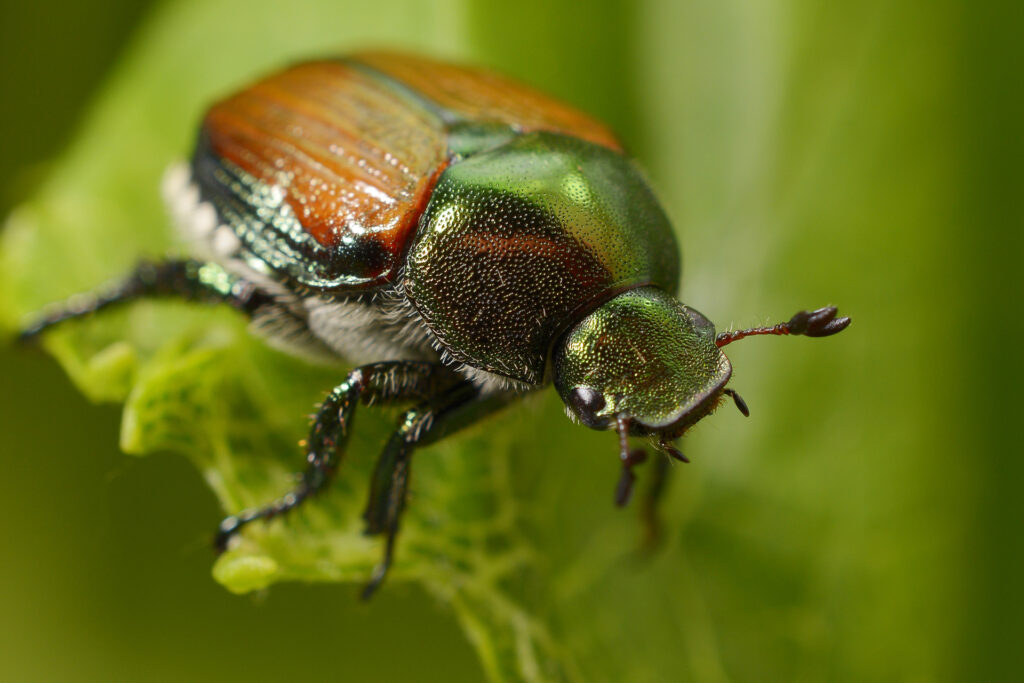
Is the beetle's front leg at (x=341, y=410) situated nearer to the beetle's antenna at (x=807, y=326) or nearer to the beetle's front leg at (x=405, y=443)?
the beetle's front leg at (x=405, y=443)

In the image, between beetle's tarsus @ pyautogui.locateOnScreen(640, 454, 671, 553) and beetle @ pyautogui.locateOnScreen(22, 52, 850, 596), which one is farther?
beetle's tarsus @ pyautogui.locateOnScreen(640, 454, 671, 553)

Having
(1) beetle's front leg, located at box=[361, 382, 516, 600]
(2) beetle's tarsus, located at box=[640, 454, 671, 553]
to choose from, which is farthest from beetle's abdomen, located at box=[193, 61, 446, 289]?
(2) beetle's tarsus, located at box=[640, 454, 671, 553]

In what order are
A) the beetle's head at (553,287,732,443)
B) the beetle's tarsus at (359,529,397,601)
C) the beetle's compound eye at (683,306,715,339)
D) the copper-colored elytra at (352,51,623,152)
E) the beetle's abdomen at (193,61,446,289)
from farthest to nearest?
the copper-colored elytra at (352,51,623,152) → the beetle's abdomen at (193,61,446,289) → the beetle's tarsus at (359,529,397,601) → the beetle's compound eye at (683,306,715,339) → the beetle's head at (553,287,732,443)

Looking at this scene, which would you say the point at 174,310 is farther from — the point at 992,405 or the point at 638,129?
the point at 992,405

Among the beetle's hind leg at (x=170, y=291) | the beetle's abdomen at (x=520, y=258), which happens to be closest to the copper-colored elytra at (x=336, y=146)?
the beetle's abdomen at (x=520, y=258)

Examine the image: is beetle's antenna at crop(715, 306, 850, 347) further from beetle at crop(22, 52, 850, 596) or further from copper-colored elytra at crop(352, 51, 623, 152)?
copper-colored elytra at crop(352, 51, 623, 152)

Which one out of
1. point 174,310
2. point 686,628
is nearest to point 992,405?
point 686,628
